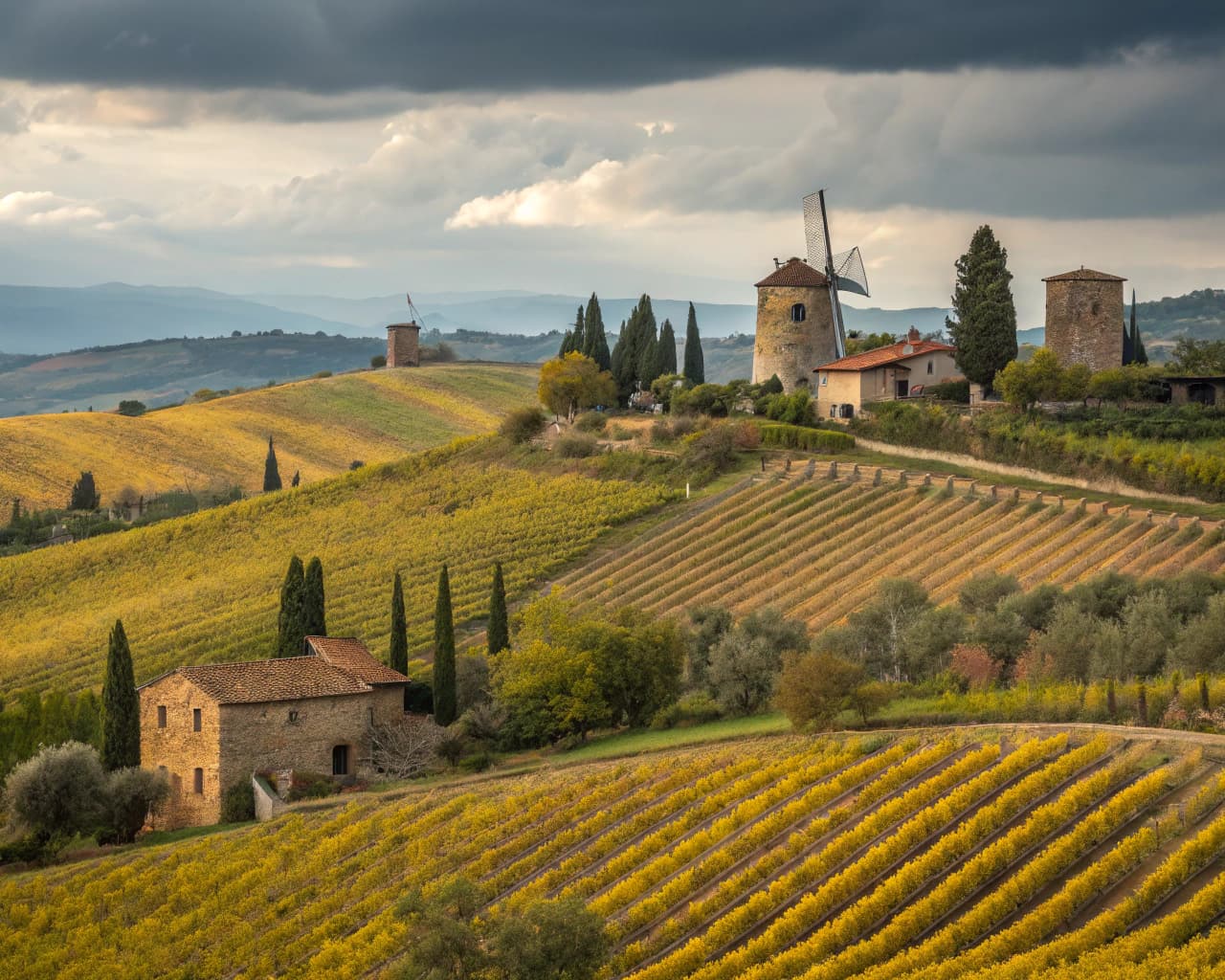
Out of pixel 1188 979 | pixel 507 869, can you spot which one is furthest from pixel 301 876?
pixel 1188 979

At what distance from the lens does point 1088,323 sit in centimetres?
6366

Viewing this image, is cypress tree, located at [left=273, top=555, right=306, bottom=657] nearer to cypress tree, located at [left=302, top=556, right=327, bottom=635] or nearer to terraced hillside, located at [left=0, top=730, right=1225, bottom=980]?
cypress tree, located at [left=302, top=556, right=327, bottom=635]

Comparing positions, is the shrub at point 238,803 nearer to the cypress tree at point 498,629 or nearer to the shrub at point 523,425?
the cypress tree at point 498,629

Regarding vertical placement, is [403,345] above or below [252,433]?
above

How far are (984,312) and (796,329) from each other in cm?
1027

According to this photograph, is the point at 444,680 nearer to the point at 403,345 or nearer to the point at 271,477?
the point at 271,477

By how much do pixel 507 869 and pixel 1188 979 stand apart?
1350cm

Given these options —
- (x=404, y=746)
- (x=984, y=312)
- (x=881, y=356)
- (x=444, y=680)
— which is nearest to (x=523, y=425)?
(x=881, y=356)

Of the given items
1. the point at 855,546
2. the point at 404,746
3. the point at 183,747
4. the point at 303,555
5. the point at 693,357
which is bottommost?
the point at 404,746

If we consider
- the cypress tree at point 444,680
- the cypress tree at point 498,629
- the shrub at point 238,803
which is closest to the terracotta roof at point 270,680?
the shrub at point 238,803

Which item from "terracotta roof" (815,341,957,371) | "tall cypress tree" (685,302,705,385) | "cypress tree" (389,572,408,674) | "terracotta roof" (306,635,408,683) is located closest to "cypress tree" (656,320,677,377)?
"tall cypress tree" (685,302,705,385)

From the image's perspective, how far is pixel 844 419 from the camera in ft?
215

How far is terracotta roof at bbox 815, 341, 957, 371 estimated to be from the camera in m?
65.6

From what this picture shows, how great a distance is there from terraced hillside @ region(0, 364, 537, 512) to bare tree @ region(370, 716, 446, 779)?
58445 mm
